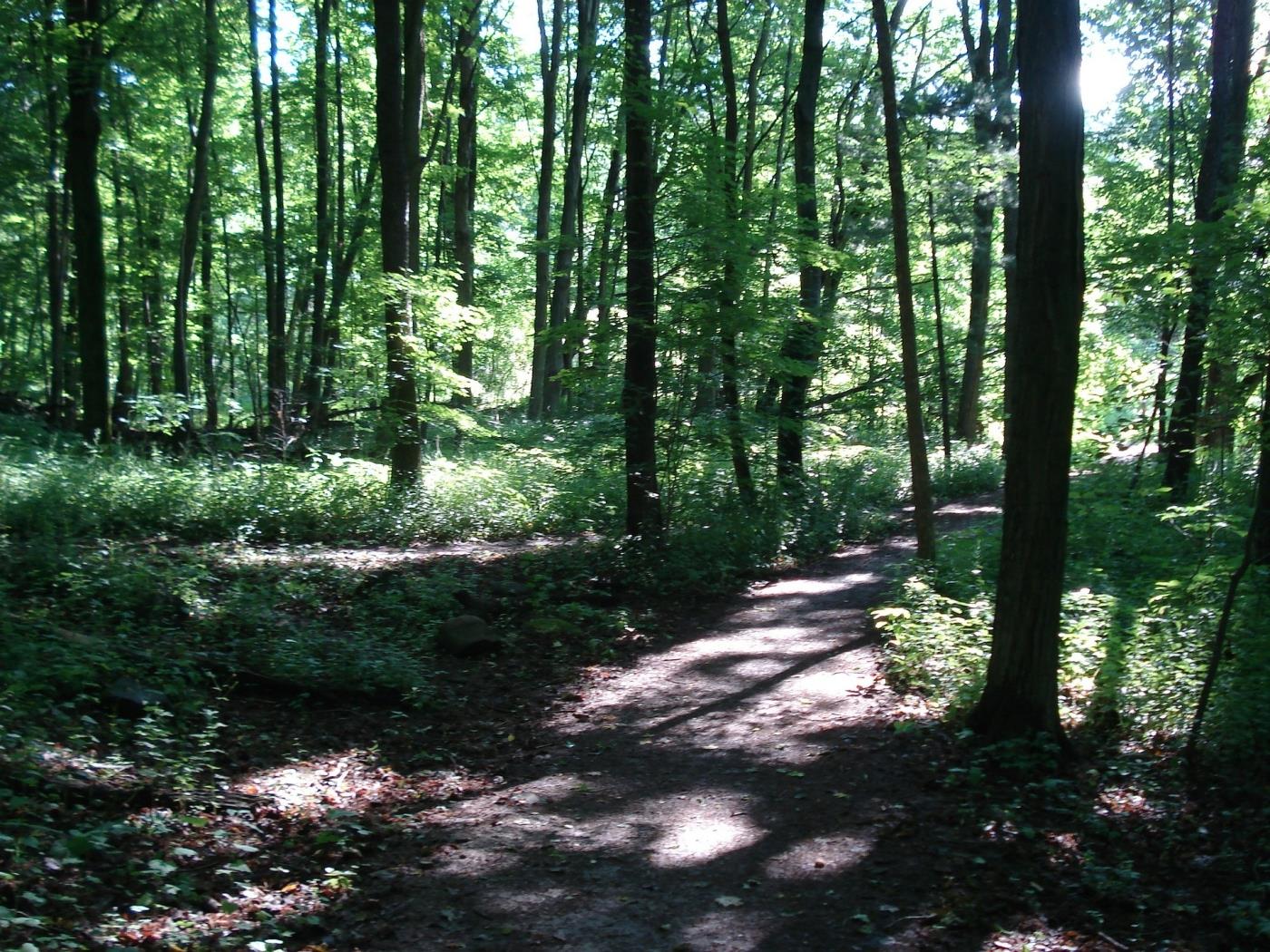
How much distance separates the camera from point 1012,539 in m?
6.13

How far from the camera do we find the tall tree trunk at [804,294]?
14.5 metres

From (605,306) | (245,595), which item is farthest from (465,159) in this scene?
(245,595)

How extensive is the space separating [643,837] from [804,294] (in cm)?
1348

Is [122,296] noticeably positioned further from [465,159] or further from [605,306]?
[605,306]

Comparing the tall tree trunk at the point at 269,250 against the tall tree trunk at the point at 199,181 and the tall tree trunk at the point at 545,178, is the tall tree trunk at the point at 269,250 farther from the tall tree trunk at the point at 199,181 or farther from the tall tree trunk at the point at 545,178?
the tall tree trunk at the point at 545,178

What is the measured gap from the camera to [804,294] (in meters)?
17.2

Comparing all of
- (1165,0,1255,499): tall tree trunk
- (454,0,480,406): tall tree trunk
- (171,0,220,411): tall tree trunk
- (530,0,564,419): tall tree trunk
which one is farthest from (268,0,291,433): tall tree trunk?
(1165,0,1255,499): tall tree trunk

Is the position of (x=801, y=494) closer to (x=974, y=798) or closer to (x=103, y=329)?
(x=974, y=798)

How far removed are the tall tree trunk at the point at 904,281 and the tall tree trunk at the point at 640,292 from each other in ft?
10.4

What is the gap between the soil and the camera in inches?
170

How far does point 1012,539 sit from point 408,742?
4.77 metres

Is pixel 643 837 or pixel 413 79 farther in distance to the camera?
Answer: pixel 413 79

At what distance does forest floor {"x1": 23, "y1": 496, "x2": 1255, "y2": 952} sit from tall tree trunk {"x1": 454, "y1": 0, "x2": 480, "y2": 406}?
14.6 metres

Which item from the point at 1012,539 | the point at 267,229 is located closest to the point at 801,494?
the point at 1012,539
